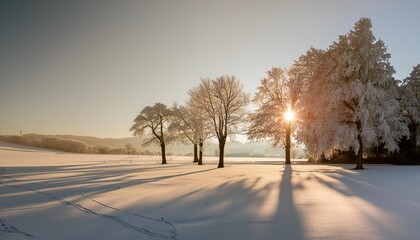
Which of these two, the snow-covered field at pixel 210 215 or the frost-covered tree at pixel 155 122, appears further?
the frost-covered tree at pixel 155 122

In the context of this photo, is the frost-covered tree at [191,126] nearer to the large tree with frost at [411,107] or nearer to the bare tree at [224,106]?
the bare tree at [224,106]

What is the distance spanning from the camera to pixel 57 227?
8.24m

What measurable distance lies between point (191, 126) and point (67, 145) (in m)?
80.9

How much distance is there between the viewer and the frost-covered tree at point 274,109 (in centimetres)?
3850

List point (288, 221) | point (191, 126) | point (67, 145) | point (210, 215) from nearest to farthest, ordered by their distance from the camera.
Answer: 1. point (288, 221)
2. point (210, 215)
3. point (191, 126)
4. point (67, 145)

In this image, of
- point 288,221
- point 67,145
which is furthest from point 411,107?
point 67,145

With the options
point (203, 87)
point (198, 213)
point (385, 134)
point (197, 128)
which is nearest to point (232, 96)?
point (203, 87)

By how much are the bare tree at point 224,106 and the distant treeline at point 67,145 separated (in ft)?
216

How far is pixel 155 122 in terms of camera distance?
171ft

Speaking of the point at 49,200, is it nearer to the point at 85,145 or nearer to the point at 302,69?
the point at 302,69

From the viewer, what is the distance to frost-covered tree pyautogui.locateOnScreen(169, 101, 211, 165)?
4325 cm

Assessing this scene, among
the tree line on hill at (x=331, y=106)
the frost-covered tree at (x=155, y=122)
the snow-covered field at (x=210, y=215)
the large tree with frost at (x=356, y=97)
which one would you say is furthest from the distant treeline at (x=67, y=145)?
the snow-covered field at (x=210, y=215)

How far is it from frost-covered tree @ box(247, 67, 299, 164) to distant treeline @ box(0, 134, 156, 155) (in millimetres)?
67995

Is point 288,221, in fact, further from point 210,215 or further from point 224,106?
point 224,106
